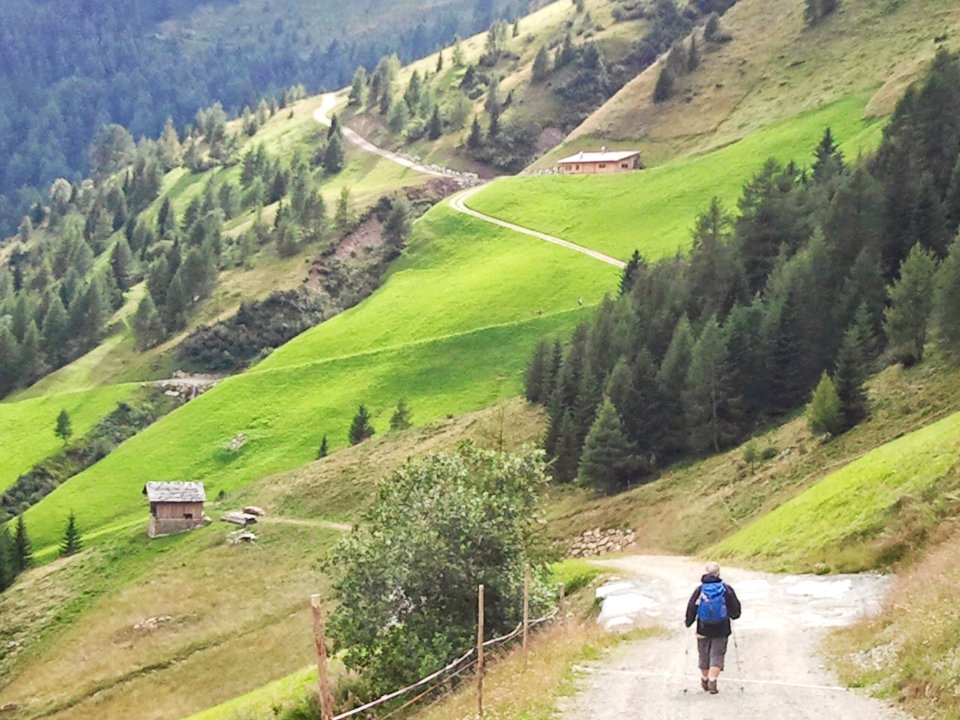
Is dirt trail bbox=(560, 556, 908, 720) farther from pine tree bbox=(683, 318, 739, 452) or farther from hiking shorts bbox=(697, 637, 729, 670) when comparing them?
pine tree bbox=(683, 318, 739, 452)

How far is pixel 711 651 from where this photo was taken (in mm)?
23406

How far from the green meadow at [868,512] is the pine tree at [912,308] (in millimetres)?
17609

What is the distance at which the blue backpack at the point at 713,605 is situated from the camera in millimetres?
23325

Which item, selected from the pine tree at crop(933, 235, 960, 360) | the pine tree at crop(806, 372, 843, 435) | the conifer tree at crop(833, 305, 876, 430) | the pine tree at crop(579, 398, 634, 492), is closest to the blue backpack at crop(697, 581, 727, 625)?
the pine tree at crop(806, 372, 843, 435)

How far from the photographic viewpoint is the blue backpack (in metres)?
23.3

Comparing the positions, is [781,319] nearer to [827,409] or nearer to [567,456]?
[827,409]

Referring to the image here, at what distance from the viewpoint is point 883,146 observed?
273 ft

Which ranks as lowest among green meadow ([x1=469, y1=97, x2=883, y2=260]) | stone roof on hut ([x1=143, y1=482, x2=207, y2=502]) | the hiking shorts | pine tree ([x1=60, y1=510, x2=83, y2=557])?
pine tree ([x1=60, y1=510, x2=83, y2=557])

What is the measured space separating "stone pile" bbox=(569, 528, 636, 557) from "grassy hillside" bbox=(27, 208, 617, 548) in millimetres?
46604

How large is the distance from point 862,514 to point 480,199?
13658cm

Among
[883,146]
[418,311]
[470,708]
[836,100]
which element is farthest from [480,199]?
[470,708]

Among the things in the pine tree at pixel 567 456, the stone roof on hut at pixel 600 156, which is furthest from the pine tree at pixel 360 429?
the stone roof on hut at pixel 600 156

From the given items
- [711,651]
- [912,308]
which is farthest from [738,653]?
[912,308]

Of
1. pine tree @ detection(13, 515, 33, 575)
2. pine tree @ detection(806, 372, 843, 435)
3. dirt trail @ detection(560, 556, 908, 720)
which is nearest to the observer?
dirt trail @ detection(560, 556, 908, 720)
